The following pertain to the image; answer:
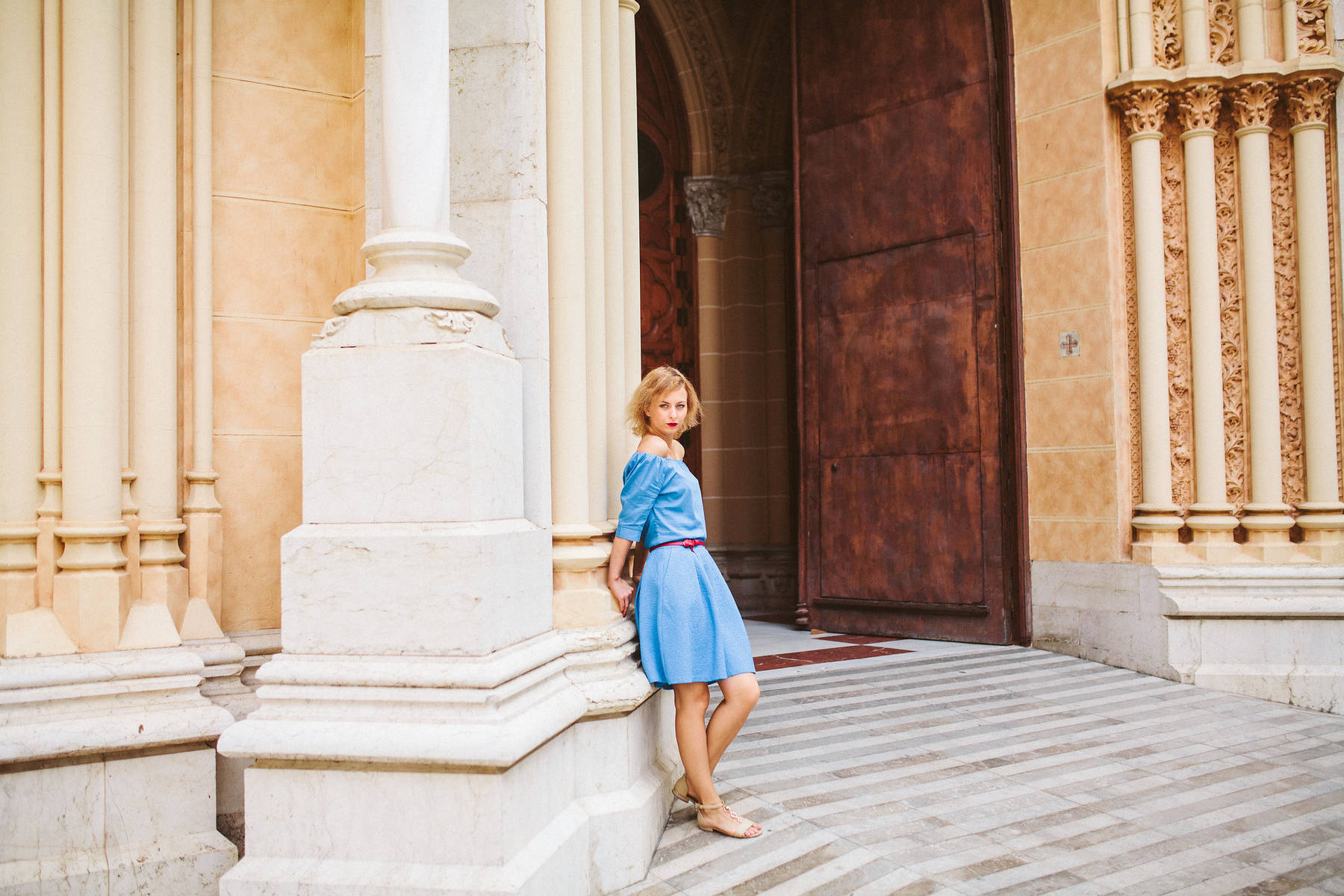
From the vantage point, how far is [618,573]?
9.18 feet

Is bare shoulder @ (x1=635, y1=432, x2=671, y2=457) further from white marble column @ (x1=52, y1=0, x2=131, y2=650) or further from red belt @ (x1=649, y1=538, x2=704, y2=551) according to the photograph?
white marble column @ (x1=52, y1=0, x2=131, y2=650)

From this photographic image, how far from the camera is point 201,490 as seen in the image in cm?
307

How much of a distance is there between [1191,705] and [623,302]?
3178mm

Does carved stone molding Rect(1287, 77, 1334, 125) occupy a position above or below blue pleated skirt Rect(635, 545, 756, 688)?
above

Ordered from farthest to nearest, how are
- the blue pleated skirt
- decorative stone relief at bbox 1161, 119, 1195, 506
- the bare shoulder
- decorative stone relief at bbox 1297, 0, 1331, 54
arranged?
decorative stone relief at bbox 1161, 119, 1195, 506, decorative stone relief at bbox 1297, 0, 1331, 54, the bare shoulder, the blue pleated skirt

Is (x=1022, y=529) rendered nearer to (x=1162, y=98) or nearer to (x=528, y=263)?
(x=1162, y=98)

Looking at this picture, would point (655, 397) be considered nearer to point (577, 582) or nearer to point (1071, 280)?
point (577, 582)

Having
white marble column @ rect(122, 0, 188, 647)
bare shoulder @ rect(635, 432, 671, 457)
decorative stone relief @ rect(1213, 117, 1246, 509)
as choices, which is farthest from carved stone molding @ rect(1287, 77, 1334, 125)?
white marble column @ rect(122, 0, 188, 647)

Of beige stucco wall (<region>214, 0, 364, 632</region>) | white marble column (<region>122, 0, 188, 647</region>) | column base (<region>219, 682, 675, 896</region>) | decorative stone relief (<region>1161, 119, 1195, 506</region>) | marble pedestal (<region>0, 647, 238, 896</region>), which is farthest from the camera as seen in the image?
decorative stone relief (<region>1161, 119, 1195, 506</region>)

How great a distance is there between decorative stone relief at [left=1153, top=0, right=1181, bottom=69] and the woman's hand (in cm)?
433

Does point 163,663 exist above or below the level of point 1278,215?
below

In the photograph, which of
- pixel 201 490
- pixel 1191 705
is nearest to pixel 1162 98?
pixel 1191 705

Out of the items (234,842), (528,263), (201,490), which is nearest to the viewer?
(528,263)

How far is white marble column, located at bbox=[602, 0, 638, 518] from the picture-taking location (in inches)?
120
